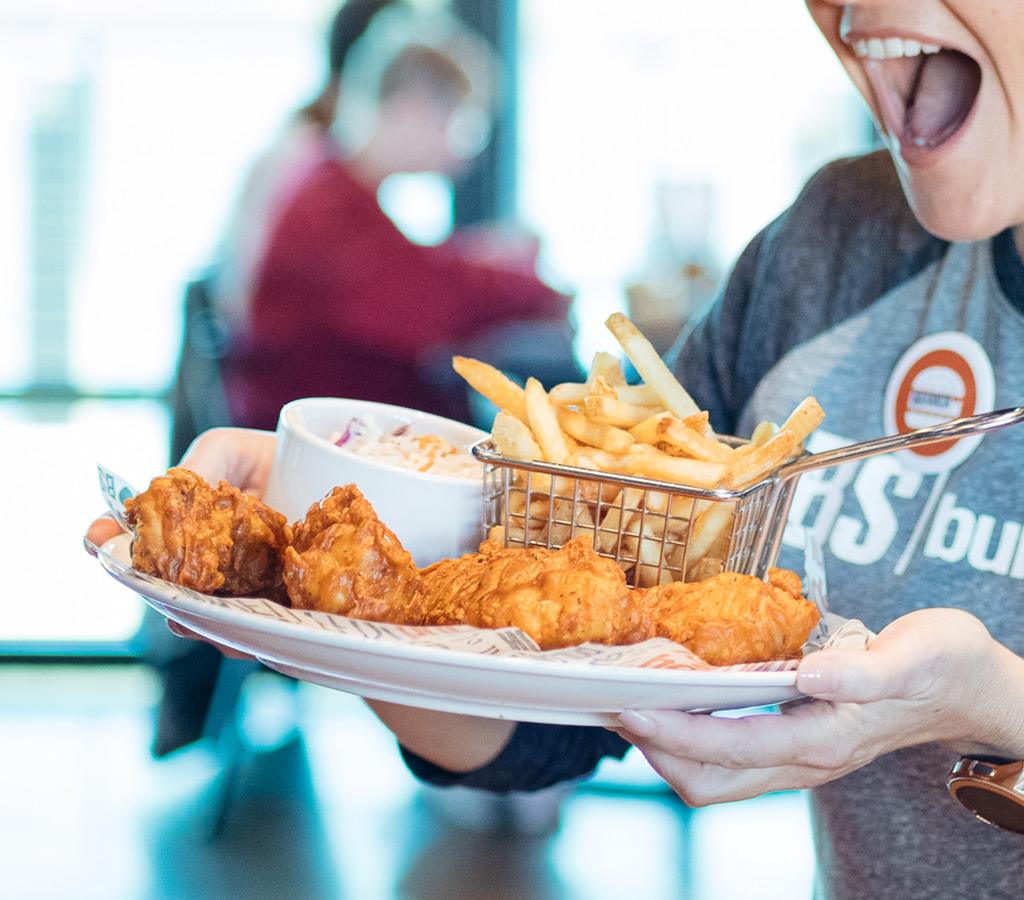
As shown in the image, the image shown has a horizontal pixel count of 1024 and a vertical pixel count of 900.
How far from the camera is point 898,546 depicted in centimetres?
153

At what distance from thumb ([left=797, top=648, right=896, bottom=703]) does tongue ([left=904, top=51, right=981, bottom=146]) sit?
32.6 inches

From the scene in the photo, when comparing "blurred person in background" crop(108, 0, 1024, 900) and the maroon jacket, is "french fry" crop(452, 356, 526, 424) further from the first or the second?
the maroon jacket

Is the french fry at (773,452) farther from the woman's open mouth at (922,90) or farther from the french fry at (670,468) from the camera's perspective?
the woman's open mouth at (922,90)

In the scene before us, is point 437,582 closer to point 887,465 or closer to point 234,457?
point 234,457

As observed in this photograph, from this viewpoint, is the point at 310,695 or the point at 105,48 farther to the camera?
the point at 105,48

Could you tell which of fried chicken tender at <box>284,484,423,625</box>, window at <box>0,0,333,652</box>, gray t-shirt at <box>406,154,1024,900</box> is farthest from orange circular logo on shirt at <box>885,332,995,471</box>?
window at <box>0,0,333,652</box>

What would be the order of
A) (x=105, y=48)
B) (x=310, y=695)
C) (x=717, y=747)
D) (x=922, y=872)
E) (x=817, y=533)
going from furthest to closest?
1. (x=105, y=48)
2. (x=310, y=695)
3. (x=817, y=533)
4. (x=922, y=872)
5. (x=717, y=747)

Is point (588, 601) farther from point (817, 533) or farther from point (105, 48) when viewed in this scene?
point (105, 48)

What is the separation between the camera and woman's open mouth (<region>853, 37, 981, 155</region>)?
4.66 ft

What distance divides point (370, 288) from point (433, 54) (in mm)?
862

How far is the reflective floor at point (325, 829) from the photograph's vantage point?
10.2 ft

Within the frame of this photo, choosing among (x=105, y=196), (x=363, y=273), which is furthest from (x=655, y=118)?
(x=363, y=273)

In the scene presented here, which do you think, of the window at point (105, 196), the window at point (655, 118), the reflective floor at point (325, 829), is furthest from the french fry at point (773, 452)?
the window at point (105, 196)

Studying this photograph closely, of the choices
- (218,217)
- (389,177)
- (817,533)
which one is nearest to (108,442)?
(218,217)
